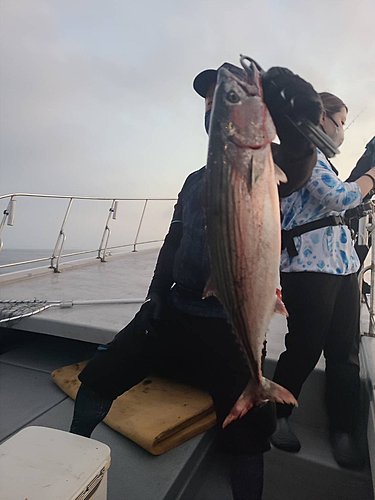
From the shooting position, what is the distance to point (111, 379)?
1.58 metres

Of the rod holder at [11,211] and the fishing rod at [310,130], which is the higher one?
the fishing rod at [310,130]

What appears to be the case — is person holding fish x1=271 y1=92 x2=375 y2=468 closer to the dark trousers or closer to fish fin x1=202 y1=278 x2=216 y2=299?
the dark trousers

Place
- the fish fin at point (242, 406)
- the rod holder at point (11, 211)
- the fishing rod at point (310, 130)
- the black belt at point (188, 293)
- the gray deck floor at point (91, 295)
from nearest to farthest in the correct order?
the fishing rod at point (310, 130) < the fish fin at point (242, 406) < the black belt at point (188, 293) < the gray deck floor at point (91, 295) < the rod holder at point (11, 211)

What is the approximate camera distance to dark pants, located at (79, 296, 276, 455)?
1.34 m

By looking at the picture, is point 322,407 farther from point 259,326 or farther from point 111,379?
point 259,326

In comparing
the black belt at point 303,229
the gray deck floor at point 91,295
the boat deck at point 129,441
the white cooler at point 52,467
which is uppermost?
the black belt at point 303,229

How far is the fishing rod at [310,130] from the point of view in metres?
0.87

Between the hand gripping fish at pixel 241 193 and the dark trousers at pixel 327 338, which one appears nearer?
the hand gripping fish at pixel 241 193

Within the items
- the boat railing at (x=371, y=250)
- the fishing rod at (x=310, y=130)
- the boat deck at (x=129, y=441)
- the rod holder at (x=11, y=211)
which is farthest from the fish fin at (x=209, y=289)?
the rod holder at (x=11, y=211)

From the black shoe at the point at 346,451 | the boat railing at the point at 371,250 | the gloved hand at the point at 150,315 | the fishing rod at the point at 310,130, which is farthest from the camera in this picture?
the boat railing at the point at 371,250

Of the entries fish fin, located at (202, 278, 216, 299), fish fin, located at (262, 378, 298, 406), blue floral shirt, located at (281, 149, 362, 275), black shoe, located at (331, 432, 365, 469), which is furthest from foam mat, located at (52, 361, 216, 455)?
fish fin, located at (202, 278, 216, 299)

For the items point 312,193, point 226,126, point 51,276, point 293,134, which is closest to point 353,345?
point 312,193

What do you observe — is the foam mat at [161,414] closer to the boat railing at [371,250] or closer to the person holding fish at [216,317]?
the person holding fish at [216,317]

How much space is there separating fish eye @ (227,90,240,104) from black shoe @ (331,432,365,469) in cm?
181
